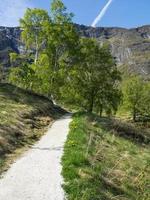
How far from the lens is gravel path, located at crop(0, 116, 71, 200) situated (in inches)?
639

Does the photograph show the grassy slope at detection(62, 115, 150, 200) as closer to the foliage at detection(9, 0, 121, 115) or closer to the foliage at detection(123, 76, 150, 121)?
the foliage at detection(9, 0, 121, 115)

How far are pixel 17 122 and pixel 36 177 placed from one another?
15.0 metres

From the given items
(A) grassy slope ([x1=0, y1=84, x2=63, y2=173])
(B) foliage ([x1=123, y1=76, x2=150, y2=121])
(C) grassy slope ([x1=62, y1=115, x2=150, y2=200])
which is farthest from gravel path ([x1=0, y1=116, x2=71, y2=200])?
(B) foliage ([x1=123, y1=76, x2=150, y2=121])

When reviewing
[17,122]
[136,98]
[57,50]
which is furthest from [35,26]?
[136,98]

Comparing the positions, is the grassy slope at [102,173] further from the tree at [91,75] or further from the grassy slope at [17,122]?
the tree at [91,75]

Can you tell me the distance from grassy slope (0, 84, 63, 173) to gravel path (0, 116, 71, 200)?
1.19 meters

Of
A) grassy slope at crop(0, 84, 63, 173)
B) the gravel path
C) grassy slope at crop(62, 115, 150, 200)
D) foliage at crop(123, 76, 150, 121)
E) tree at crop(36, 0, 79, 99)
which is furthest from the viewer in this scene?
foliage at crop(123, 76, 150, 121)

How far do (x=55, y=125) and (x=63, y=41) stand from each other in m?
26.8

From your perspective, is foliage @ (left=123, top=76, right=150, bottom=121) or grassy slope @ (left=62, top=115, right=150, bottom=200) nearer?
grassy slope @ (left=62, top=115, right=150, bottom=200)

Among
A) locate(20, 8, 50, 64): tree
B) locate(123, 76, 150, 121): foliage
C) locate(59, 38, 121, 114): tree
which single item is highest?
locate(20, 8, 50, 64): tree

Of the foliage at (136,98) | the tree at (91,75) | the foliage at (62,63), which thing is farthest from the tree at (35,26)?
the foliage at (136,98)

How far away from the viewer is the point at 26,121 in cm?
3600

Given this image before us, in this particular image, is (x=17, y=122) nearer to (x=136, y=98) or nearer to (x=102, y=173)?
(x=102, y=173)

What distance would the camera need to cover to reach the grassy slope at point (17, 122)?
2612 centimetres
